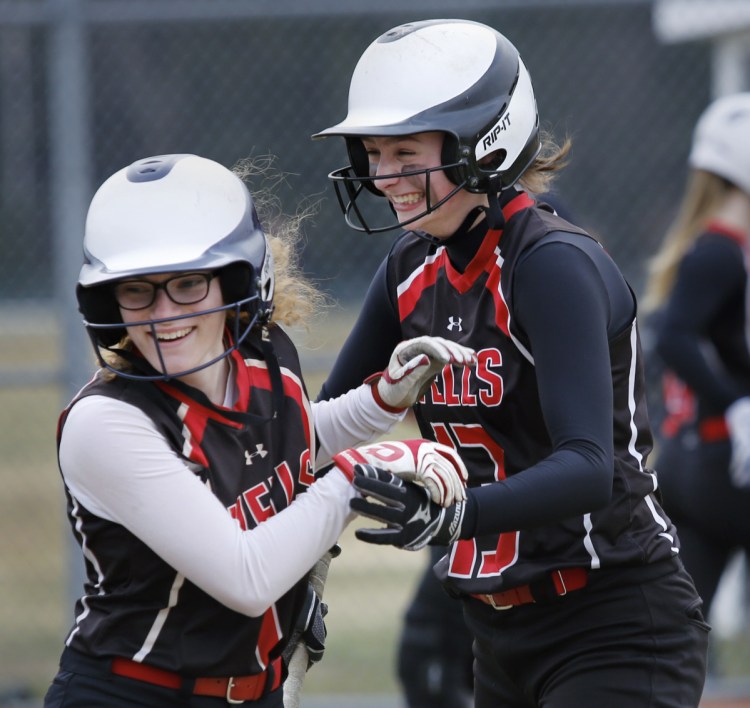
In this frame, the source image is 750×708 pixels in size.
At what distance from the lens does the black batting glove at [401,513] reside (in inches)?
83.7

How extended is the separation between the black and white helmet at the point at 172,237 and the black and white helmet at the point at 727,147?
2493 millimetres

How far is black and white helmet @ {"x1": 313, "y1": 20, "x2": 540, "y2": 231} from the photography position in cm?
246

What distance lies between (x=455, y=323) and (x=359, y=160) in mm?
409

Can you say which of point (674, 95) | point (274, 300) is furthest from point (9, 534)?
point (274, 300)

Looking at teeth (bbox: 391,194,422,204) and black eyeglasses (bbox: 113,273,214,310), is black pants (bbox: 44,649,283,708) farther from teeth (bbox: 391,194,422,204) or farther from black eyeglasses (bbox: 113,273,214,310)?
teeth (bbox: 391,194,422,204)

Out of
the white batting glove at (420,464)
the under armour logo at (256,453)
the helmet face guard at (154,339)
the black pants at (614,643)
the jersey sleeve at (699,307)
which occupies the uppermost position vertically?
the helmet face guard at (154,339)

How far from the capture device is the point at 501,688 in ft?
8.95

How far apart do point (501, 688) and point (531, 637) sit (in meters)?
0.20

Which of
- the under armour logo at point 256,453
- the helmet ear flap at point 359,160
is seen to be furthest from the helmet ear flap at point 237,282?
the helmet ear flap at point 359,160

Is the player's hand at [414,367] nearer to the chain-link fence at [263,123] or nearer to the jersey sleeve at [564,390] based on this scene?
the jersey sleeve at [564,390]

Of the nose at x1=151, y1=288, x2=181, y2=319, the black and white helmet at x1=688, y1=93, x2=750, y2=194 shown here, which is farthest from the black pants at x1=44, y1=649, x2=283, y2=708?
the black and white helmet at x1=688, y1=93, x2=750, y2=194

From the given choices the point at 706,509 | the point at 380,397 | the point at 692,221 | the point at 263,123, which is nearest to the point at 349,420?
the point at 380,397

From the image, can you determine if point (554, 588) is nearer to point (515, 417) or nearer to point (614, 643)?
point (614, 643)

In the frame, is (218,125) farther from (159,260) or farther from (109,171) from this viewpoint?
(159,260)
